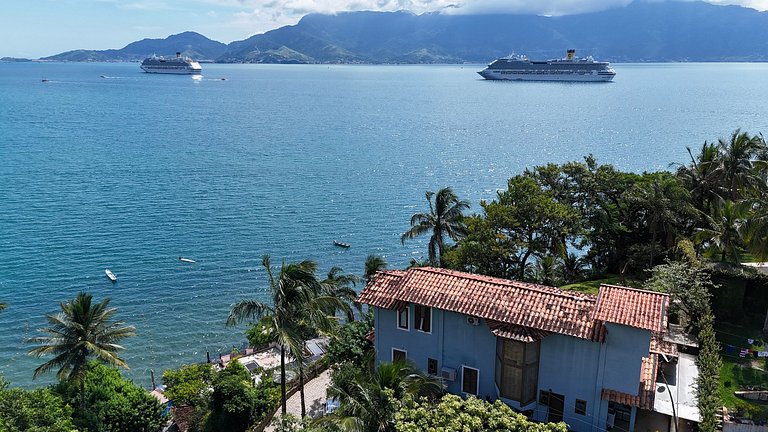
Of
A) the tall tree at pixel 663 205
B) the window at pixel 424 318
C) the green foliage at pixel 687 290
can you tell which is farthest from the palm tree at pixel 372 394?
the tall tree at pixel 663 205

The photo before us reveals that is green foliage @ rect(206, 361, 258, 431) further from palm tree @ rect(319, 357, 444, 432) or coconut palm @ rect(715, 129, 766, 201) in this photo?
coconut palm @ rect(715, 129, 766, 201)

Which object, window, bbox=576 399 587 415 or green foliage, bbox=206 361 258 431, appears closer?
window, bbox=576 399 587 415

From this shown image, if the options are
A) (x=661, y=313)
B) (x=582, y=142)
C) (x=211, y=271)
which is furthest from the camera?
(x=582, y=142)

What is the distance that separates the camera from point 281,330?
2423cm

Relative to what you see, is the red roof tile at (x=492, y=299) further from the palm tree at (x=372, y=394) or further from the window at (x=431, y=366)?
the palm tree at (x=372, y=394)

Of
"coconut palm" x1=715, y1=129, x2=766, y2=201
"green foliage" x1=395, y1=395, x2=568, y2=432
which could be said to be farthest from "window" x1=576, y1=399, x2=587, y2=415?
"coconut palm" x1=715, y1=129, x2=766, y2=201

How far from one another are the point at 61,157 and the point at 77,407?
81840mm

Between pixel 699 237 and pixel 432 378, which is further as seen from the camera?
pixel 699 237

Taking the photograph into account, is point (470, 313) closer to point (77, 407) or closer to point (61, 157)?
point (77, 407)

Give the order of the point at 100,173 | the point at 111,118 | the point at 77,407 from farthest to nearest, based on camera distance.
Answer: the point at 111,118 → the point at 100,173 → the point at 77,407

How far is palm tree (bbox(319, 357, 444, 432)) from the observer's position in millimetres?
19562

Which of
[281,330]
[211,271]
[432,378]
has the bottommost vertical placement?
[211,271]

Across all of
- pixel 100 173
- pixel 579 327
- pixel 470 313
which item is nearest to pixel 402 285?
pixel 470 313

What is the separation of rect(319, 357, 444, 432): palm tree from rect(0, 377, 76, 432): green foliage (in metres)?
12.4
